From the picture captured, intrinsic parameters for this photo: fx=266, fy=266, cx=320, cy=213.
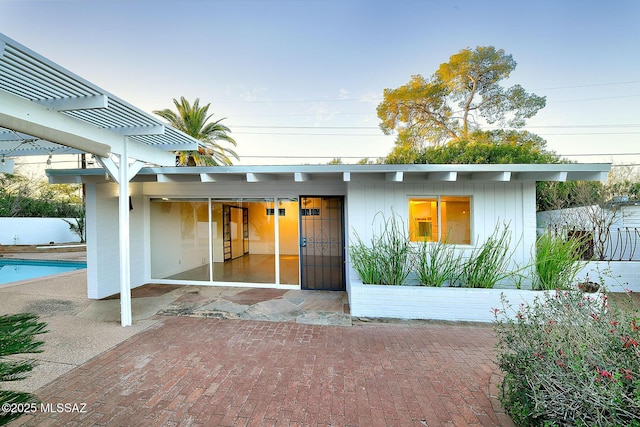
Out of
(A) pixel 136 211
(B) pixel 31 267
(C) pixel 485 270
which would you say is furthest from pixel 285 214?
(B) pixel 31 267

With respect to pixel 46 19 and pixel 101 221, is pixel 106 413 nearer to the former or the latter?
pixel 101 221

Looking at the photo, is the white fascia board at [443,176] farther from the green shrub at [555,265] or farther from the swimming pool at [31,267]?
the swimming pool at [31,267]

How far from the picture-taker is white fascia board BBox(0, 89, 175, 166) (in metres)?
2.55

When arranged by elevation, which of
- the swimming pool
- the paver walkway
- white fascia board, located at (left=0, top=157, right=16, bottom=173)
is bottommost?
the swimming pool

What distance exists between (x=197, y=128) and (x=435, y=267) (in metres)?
12.9

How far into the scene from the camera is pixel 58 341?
3793mm

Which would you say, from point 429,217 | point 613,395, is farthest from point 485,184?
point 613,395

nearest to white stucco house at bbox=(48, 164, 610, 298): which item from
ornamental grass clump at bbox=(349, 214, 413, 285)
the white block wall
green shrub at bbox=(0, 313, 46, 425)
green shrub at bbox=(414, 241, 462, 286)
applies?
ornamental grass clump at bbox=(349, 214, 413, 285)

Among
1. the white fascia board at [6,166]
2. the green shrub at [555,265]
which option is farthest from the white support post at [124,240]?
the green shrub at [555,265]

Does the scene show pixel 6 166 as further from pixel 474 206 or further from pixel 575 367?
pixel 474 206

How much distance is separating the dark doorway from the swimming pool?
10.0 meters

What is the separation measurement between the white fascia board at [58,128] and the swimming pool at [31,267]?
8.97 metres

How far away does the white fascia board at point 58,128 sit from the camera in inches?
100

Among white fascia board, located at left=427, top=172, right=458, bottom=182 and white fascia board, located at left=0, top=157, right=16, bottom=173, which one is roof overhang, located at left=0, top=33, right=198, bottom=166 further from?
white fascia board, located at left=427, top=172, right=458, bottom=182
